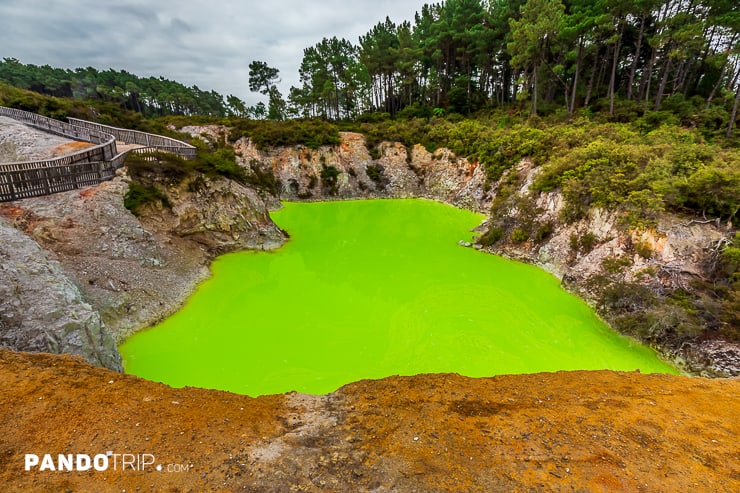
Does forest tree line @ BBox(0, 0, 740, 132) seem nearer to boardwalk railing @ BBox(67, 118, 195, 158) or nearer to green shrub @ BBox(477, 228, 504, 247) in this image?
green shrub @ BBox(477, 228, 504, 247)

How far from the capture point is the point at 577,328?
35.8 feet

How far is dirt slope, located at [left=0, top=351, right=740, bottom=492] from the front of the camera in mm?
3986

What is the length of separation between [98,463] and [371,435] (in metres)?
3.62

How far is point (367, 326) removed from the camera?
10719 mm

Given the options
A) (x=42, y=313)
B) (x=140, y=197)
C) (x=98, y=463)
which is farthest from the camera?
(x=140, y=197)

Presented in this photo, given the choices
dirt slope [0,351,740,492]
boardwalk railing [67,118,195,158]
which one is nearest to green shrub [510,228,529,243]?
dirt slope [0,351,740,492]

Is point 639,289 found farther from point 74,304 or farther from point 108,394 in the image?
point 74,304

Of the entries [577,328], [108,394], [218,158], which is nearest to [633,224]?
[577,328]

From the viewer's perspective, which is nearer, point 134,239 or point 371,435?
point 371,435

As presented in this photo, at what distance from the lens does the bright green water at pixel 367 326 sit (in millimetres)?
8797

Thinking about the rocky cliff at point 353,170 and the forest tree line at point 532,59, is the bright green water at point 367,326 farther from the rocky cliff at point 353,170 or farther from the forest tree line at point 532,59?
the forest tree line at point 532,59

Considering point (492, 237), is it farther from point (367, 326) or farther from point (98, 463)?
point (98, 463)

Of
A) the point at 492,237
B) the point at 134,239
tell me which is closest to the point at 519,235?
the point at 492,237

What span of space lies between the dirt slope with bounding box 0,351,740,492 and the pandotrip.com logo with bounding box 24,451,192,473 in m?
0.05
